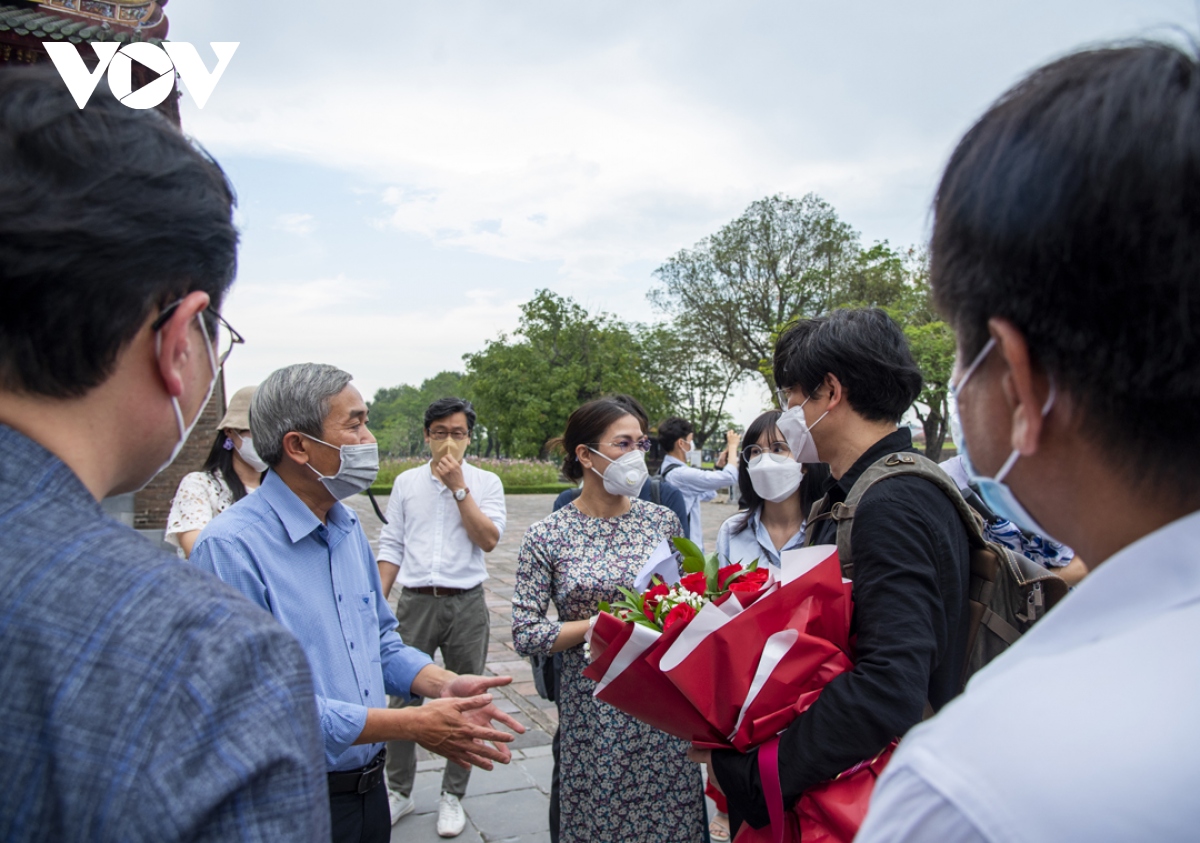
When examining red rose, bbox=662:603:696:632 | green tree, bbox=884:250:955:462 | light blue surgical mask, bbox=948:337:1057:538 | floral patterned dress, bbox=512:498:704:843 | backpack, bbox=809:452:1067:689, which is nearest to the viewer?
light blue surgical mask, bbox=948:337:1057:538

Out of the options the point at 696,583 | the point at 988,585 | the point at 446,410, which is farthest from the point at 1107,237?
the point at 446,410

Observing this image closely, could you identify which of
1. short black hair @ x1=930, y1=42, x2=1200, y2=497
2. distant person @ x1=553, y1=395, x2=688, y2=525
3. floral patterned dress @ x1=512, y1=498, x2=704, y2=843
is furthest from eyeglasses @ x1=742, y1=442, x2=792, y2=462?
short black hair @ x1=930, y1=42, x2=1200, y2=497

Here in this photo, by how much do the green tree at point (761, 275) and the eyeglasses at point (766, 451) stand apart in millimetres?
32550

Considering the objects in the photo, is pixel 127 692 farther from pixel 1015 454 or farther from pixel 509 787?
pixel 509 787

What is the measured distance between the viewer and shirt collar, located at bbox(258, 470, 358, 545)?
237cm

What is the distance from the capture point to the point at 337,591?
2412 millimetres

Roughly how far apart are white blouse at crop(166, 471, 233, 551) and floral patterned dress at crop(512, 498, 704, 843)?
173cm

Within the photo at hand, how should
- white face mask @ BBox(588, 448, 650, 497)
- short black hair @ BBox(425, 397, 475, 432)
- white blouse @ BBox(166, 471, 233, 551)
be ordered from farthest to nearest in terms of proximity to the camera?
short black hair @ BBox(425, 397, 475, 432) < white blouse @ BBox(166, 471, 233, 551) < white face mask @ BBox(588, 448, 650, 497)

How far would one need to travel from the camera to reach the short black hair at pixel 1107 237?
28.6 inches

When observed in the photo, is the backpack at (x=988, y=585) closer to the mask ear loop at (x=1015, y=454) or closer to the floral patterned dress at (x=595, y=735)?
the mask ear loop at (x=1015, y=454)

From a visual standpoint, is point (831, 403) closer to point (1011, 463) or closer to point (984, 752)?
point (1011, 463)

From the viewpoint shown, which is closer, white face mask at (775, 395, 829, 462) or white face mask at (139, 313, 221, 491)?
white face mask at (139, 313, 221, 491)

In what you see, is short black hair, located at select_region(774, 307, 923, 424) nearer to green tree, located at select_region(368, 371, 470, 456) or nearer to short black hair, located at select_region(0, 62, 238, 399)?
short black hair, located at select_region(0, 62, 238, 399)

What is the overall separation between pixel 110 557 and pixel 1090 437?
1.05m
